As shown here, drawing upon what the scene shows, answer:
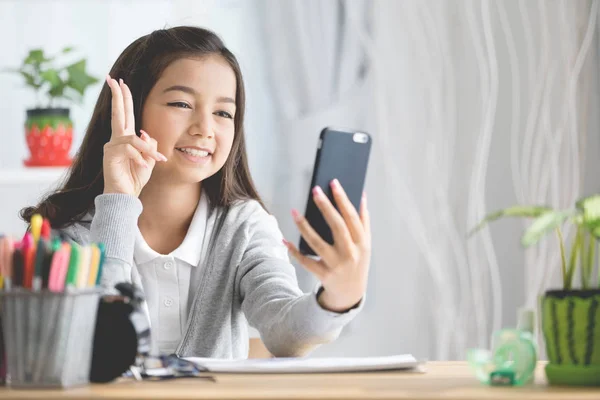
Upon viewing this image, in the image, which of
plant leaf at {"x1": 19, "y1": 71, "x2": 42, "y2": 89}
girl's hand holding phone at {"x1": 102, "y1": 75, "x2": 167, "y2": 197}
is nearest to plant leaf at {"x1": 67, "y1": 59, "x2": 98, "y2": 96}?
plant leaf at {"x1": 19, "y1": 71, "x2": 42, "y2": 89}

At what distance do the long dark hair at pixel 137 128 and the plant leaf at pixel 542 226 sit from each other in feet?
2.95

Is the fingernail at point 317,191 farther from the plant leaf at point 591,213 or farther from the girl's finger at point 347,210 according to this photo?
the plant leaf at point 591,213

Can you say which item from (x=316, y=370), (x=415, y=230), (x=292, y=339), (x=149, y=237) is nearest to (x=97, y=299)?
(x=316, y=370)

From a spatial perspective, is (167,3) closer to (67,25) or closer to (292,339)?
(67,25)

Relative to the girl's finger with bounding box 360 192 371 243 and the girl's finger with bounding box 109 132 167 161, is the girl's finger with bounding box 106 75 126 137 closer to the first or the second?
the girl's finger with bounding box 109 132 167 161

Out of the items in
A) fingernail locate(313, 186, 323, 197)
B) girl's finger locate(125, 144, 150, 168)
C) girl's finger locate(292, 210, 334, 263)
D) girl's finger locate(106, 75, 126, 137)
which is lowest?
girl's finger locate(292, 210, 334, 263)

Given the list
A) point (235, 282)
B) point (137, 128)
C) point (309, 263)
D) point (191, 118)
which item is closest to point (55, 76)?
point (137, 128)

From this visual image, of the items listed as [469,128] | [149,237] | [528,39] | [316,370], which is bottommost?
[316,370]

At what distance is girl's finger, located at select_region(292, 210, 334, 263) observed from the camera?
1.11 meters

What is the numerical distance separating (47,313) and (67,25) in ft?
8.08

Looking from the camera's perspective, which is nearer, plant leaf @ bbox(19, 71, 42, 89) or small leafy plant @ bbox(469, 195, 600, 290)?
small leafy plant @ bbox(469, 195, 600, 290)

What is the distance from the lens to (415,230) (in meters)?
2.99

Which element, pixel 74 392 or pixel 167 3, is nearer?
pixel 74 392

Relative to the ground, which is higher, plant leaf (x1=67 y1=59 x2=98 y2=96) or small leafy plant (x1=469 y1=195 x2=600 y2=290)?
plant leaf (x1=67 y1=59 x2=98 y2=96)
